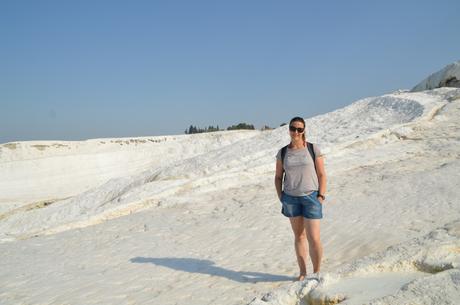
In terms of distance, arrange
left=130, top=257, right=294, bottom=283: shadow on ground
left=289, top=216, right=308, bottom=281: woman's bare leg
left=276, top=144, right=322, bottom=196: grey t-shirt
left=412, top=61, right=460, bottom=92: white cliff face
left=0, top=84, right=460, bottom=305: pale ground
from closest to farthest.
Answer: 1. left=0, top=84, right=460, bottom=305: pale ground
2. left=276, top=144, right=322, bottom=196: grey t-shirt
3. left=289, top=216, right=308, bottom=281: woman's bare leg
4. left=130, top=257, right=294, bottom=283: shadow on ground
5. left=412, top=61, right=460, bottom=92: white cliff face

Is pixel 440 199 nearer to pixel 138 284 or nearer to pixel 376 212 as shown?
pixel 376 212

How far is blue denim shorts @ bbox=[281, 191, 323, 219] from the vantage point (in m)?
3.87

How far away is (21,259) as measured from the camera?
681 centimetres

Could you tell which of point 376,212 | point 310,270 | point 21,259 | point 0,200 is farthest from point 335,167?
point 0,200

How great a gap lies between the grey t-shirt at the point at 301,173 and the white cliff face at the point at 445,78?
17019 mm

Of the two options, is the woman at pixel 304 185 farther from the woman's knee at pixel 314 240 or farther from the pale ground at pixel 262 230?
the pale ground at pixel 262 230

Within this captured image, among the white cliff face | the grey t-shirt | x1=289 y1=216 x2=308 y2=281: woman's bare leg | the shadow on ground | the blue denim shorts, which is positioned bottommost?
the shadow on ground

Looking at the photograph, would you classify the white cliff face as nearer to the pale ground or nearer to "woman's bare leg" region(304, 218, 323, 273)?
the pale ground

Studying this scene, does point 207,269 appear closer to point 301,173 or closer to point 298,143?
point 301,173

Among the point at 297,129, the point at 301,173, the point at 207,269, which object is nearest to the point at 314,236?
the point at 301,173

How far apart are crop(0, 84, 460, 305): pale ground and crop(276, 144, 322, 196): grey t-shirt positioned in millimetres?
799

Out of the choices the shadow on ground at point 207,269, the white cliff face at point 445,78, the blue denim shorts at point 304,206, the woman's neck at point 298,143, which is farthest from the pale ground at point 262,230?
the white cliff face at point 445,78

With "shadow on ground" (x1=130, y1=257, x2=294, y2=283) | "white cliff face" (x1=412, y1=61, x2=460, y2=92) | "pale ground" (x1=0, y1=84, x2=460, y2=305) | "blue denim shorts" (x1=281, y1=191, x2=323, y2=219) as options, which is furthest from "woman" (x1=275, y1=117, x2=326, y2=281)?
"white cliff face" (x1=412, y1=61, x2=460, y2=92)

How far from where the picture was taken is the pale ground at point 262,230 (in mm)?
2968
